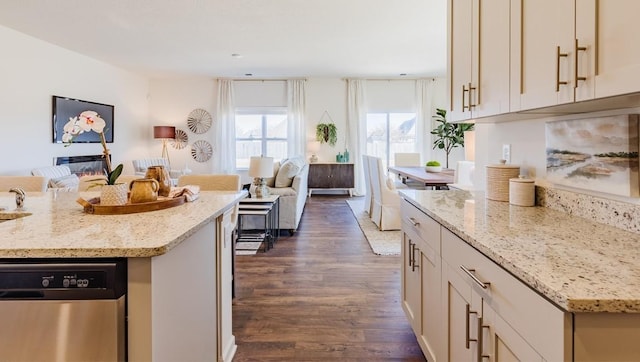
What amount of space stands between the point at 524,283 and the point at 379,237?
3711 mm

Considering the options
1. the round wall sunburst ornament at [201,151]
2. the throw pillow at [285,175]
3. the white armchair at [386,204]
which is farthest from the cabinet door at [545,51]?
the round wall sunburst ornament at [201,151]

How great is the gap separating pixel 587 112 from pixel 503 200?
593 millimetres

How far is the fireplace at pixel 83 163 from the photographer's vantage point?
→ 19.1 feet

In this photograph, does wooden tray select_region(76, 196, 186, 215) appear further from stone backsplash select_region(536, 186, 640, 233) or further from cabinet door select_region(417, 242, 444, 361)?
stone backsplash select_region(536, 186, 640, 233)

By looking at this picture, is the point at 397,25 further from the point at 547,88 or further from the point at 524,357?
the point at 524,357

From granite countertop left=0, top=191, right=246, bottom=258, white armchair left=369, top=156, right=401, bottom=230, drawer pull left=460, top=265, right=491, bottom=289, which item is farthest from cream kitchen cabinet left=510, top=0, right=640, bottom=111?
white armchair left=369, top=156, right=401, bottom=230

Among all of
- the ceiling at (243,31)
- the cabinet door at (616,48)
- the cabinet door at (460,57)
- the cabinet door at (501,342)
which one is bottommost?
the cabinet door at (501,342)

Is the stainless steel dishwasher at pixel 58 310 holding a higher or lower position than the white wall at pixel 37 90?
lower

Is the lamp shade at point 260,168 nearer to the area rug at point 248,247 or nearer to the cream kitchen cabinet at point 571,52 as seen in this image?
the area rug at point 248,247

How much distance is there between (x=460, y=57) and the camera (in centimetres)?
203

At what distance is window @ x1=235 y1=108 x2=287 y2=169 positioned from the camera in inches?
343

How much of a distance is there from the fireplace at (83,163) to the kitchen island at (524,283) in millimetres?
5697

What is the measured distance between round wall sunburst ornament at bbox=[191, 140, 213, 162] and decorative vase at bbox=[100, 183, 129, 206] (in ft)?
23.8

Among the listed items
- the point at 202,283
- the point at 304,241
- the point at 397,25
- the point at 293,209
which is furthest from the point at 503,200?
the point at 397,25
